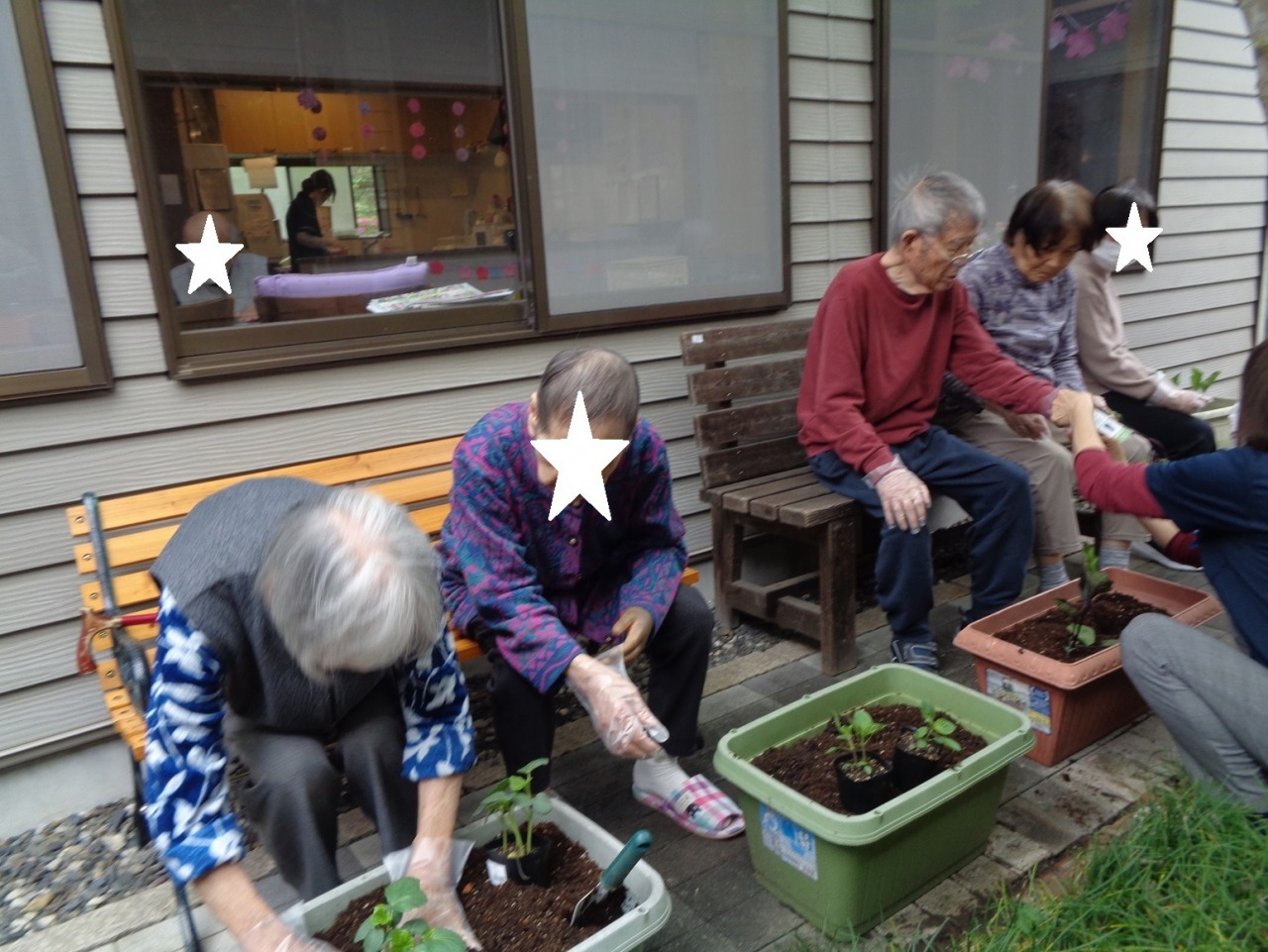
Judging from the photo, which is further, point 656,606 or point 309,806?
point 656,606

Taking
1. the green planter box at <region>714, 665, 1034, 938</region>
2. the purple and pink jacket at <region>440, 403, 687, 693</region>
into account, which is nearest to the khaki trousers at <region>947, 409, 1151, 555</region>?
the green planter box at <region>714, 665, 1034, 938</region>

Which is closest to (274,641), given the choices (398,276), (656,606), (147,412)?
(656,606)

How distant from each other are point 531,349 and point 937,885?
6.09ft

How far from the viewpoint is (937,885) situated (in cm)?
185

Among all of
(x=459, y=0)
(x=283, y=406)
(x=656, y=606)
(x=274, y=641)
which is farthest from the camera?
(x=459, y=0)

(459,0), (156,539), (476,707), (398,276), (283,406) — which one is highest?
(459,0)

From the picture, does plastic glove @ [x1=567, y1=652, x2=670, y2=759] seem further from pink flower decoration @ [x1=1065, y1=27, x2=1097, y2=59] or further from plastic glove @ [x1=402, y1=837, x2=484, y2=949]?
pink flower decoration @ [x1=1065, y1=27, x2=1097, y2=59]

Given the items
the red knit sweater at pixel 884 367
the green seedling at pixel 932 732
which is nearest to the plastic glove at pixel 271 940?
the green seedling at pixel 932 732

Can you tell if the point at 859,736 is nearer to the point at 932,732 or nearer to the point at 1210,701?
the point at 932,732

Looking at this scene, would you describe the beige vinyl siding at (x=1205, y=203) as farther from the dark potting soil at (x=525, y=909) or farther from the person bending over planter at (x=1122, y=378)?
the dark potting soil at (x=525, y=909)

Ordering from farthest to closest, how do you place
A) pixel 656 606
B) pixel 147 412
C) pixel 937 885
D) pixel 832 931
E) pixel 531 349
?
1. pixel 531 349
2. pixel 147 412
3. pixel 656 606
4. pixel 937 885
5. pixel 832 931

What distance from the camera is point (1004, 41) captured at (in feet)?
13.3

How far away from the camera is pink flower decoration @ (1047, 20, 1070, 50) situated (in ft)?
14.0

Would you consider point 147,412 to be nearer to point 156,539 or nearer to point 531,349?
point 156,539
